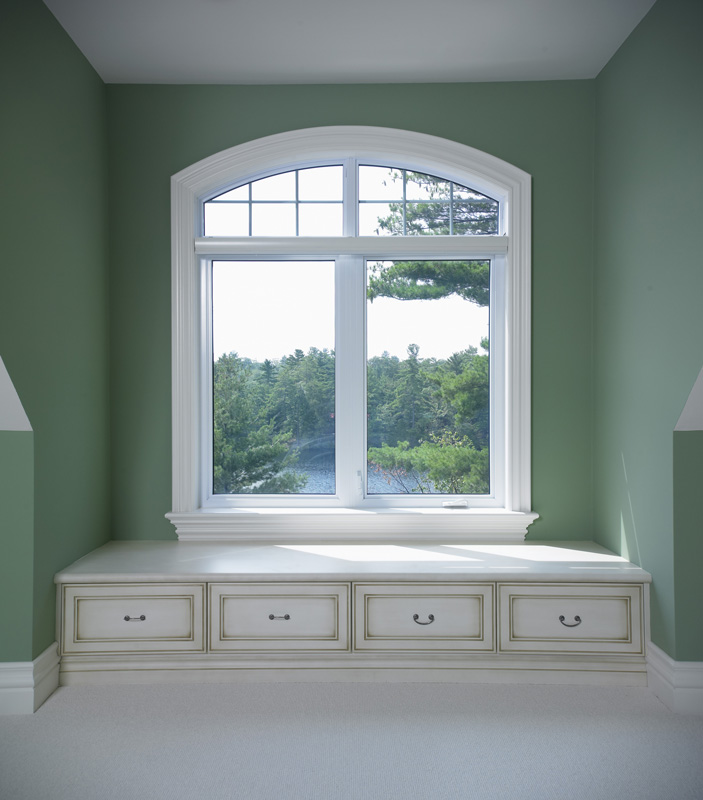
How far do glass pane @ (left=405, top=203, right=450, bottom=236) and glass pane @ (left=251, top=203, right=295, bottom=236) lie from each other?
62cm

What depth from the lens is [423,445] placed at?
3.21 metres

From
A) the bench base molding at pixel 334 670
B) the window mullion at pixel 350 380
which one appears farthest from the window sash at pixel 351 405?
the bench base molding at pixel 334 670

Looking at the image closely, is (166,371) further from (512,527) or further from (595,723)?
(595,723)

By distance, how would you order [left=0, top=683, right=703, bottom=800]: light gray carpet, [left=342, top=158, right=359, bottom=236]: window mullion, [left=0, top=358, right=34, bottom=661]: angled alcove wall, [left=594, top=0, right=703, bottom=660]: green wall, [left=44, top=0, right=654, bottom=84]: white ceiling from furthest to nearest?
[left=342, top=158, right=359, bottom=236]: window mullion → [left=44, top=0, right=654, bottom=84]: white ceiling → [left=0, top=358, right=34, bottom=661]: angled alcove wall → [left=594, top=0, right=703, bottom=660]: green wall → [left=0, top=683, right=703, bottom=800]: light gray carpet

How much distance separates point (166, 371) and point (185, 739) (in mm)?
1713

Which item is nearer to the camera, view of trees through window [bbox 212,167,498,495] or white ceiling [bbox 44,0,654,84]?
white ceiling [bbox 44,0,654,84]

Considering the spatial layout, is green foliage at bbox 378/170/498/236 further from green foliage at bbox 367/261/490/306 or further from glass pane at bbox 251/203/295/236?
glass pane at bbox 251/203/295/236

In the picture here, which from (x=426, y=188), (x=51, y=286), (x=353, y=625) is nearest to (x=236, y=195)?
(x=426, y=188)

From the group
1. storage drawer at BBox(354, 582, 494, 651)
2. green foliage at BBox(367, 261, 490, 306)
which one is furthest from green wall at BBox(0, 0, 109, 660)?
green foliage at BBox(367, 261, 490, 306)

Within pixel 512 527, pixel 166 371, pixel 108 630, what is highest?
pixel 166 371

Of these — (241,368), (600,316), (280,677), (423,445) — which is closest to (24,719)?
(280,677)

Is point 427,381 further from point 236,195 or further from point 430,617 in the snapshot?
point 236,195

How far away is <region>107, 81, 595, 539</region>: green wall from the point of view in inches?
120

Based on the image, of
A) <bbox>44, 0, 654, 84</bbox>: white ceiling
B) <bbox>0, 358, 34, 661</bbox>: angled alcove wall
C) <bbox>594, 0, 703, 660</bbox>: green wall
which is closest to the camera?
<bbox>594, 0, 703, 660</bbox>: green wall
